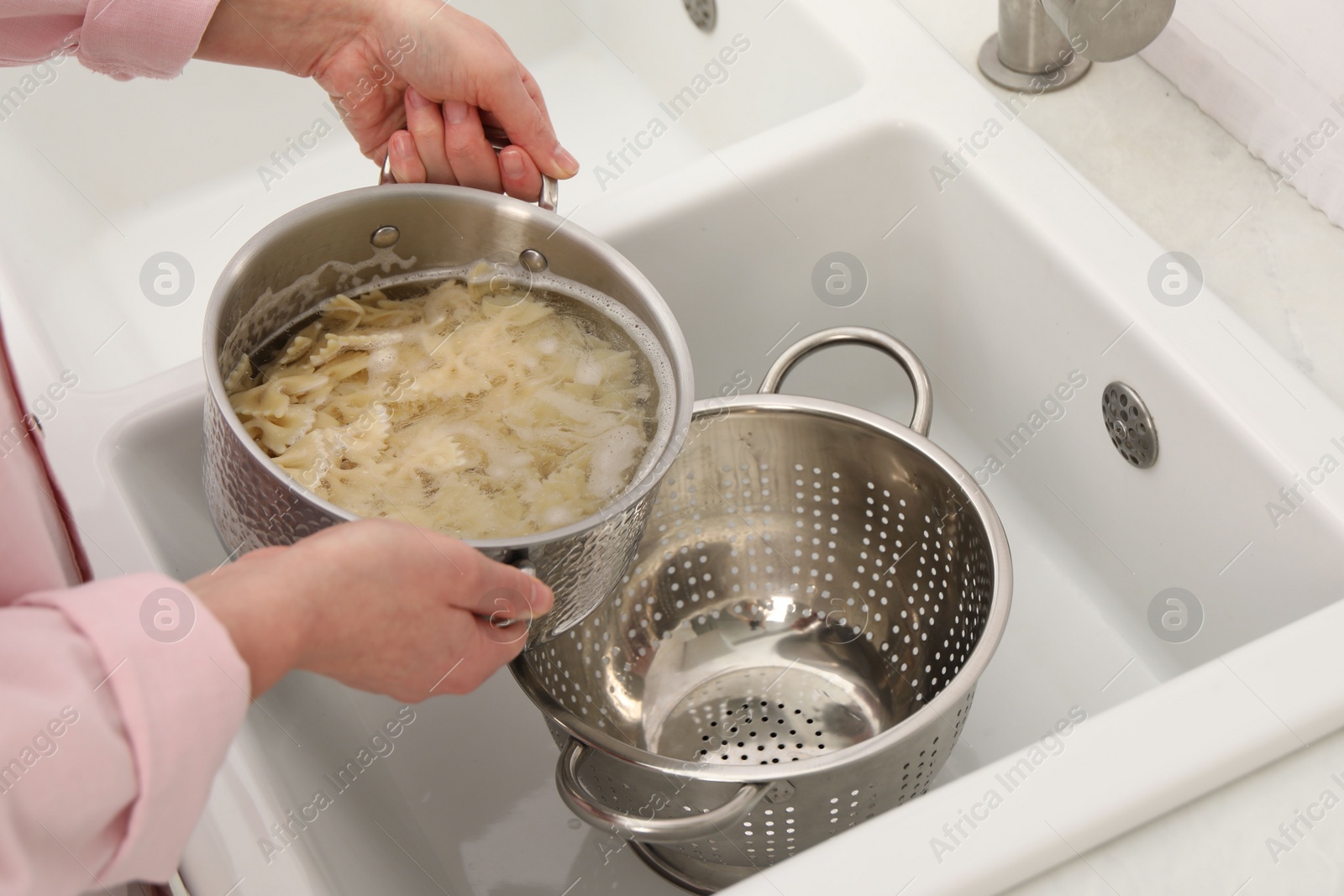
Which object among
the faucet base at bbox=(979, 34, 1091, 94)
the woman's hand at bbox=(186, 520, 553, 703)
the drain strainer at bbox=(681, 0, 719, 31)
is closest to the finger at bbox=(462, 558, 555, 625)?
the woman's hand at bbox=(186, 520, 553, 703)

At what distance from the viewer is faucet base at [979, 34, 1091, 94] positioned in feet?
2.99

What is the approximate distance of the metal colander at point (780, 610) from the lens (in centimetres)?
69

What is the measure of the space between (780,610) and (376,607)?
442 millimetres

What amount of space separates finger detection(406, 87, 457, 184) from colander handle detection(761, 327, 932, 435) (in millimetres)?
260

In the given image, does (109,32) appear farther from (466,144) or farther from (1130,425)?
(1130,425)

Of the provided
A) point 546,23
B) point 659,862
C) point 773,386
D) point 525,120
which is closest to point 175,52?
point 525,120

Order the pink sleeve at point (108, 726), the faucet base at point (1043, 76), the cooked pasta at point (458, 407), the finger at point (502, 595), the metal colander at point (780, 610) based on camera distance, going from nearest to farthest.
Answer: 1. the pink sleeve at point (108, 726)
2. the finger at point (502, 595)
3. the cooked pasta at point (458, 407)
4. the metal colander at point (780, 610)
5. the faucet base at point (1043, 76)

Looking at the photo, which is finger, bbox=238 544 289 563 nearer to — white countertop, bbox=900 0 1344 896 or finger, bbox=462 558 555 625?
finger, bbox=462 558 555 625

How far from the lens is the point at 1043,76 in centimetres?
92

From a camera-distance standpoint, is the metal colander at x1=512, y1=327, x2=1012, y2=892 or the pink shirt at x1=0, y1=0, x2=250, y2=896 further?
the metal colander at x1=512, y1=327, x2=1012, y2=892

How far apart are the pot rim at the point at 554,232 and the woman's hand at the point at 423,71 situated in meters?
0.04

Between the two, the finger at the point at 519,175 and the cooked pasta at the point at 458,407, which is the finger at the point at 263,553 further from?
the finger at the point at 519,175

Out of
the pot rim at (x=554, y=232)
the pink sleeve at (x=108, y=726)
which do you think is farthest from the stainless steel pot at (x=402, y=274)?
the pink sleeve at (x=108, y=726)

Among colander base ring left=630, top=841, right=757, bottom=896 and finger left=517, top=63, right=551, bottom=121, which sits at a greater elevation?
finger left=517, top=63, right=551, bottom=121
